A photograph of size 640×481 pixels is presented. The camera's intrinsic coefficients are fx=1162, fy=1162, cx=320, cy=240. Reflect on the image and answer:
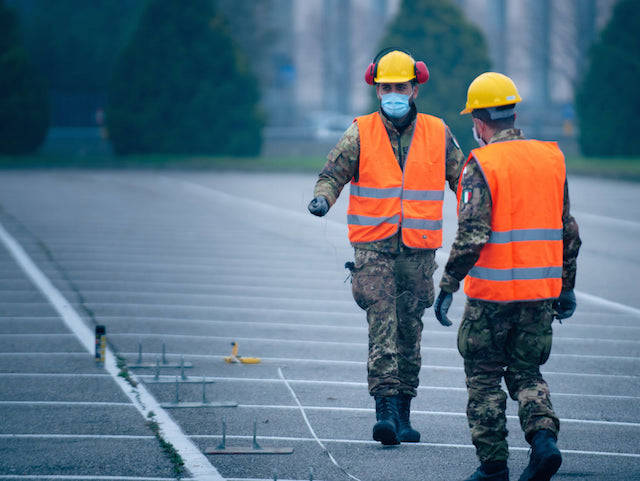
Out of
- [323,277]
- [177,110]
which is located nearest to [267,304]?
[323,277]

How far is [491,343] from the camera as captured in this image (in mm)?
5570

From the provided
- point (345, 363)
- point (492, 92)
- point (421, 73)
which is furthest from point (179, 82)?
point (492, 92)

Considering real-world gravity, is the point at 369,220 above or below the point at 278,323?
above

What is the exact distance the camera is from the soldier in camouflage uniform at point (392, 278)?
21.3ft

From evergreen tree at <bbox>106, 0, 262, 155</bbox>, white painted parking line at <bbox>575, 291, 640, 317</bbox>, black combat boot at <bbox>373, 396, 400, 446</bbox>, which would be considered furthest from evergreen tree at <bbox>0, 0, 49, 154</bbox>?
black combat boot at <bbox>373, 396, 400, 446</bbox>

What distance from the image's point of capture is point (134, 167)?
37.0 m

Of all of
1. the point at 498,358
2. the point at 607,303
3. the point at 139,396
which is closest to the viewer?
the point at 498,358

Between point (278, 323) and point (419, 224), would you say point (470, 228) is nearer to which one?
point (419, 224)

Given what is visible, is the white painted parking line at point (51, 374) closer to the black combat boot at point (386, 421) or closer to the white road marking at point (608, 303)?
the black combat boot at point (386, 421)

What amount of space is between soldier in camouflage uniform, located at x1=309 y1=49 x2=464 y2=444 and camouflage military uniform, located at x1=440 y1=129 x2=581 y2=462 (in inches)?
36.6

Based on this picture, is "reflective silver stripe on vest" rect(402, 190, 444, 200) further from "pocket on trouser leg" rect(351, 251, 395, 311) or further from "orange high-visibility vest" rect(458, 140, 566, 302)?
"orange high-visibility vest" rect(458, 140, 566, 302)

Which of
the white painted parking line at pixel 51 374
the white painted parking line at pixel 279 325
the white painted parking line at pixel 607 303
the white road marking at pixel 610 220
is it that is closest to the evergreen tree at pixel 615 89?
the white road marking at pixel 610 220

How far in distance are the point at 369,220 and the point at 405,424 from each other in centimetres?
117

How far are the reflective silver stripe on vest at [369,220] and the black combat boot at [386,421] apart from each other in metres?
0.98
